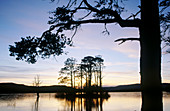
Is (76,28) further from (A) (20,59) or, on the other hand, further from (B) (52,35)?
(A) (20,59)

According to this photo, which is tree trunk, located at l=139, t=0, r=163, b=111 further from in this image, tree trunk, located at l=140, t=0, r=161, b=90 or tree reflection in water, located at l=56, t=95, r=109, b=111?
tree reflection in water, located at l=56, t=95, r=109, b=111

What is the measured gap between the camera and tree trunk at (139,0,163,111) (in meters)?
3.89

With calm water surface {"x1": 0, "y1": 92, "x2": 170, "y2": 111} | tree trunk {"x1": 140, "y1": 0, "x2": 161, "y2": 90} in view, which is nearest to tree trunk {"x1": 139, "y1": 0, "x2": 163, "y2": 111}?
tree trunk {"x1": 140, "y1": 0, "x2": 161, "y2": 90}

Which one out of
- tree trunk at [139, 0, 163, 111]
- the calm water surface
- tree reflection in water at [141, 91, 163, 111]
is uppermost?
tree trunk at [139, 0, 163, 111]

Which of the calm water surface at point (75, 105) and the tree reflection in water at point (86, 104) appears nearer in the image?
the tree reflection in water at point (86, 104)

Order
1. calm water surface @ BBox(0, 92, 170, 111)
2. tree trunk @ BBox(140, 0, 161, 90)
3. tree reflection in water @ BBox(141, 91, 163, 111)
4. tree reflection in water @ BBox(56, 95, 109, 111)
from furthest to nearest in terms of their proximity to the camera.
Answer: calm water surface @ BBox(0, 92, 170, 111)
tree reflection in water @ BBox(56, 95, 109, 111)
tree trunk @ BBox(140, 0, 161, 90)
tree reflection in water @ BBox(141, 91, 163, 111)

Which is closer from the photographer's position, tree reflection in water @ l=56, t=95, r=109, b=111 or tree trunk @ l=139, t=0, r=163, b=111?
tree trunk @ l=139, t=0, r=163, b=111

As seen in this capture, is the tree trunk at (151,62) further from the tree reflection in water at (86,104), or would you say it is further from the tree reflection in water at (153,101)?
the tree reflection in water at (86,104)

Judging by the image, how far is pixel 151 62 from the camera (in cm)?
395

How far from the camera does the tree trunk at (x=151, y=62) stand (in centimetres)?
389

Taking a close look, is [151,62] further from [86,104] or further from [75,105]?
[86,104]

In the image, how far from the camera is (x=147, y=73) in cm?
396

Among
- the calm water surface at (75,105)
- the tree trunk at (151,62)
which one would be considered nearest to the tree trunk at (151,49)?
the tree trunk at (151,62)

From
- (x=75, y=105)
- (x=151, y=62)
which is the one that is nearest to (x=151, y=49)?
(x=151, y=62)
